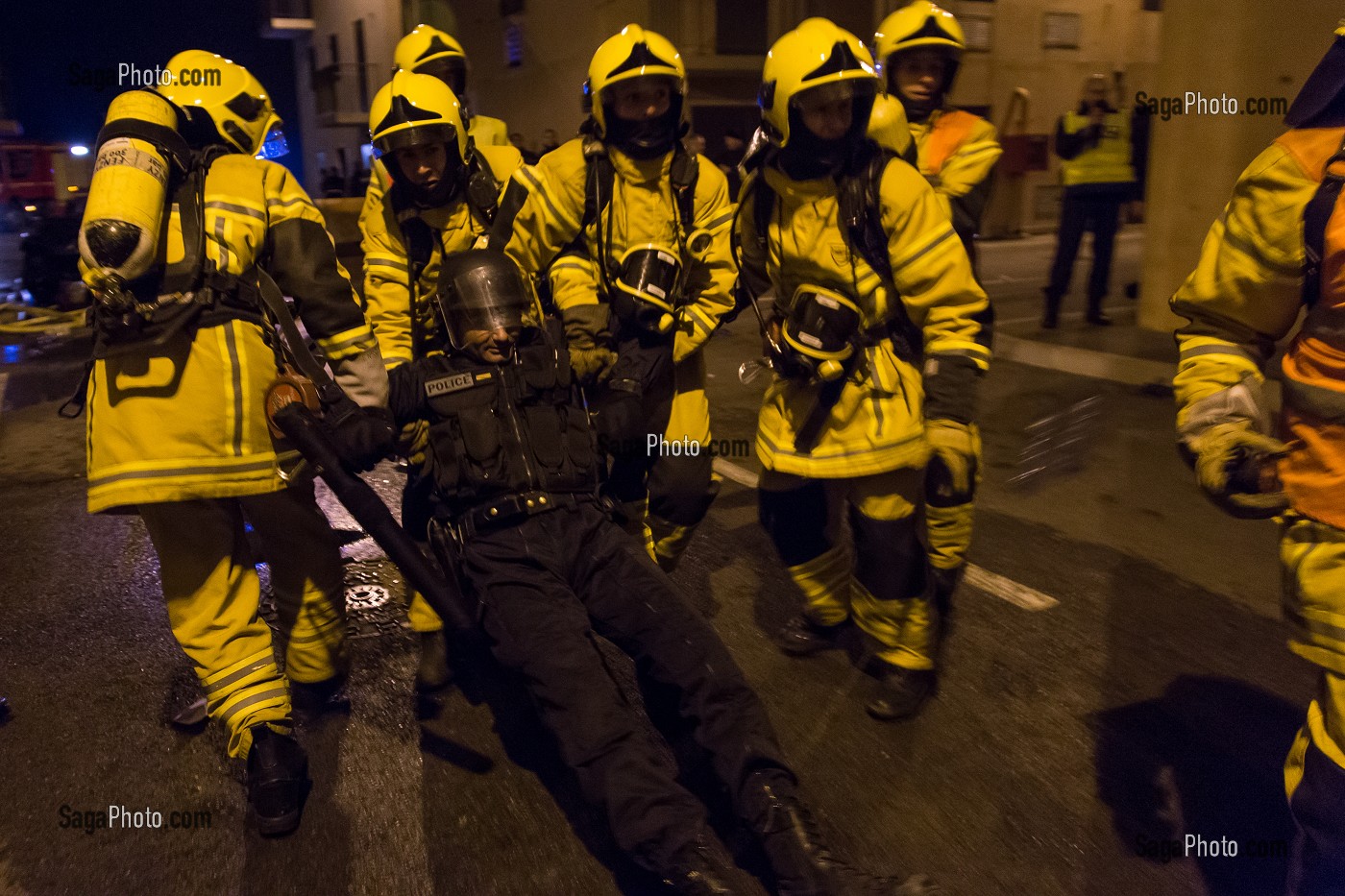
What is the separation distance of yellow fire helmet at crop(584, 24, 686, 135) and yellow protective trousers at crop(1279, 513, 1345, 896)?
7.75ft

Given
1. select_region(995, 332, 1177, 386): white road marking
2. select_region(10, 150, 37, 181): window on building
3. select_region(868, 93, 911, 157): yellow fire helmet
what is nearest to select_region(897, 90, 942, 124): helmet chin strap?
select_region(868, 93, 911, 157): yellow fire helmet

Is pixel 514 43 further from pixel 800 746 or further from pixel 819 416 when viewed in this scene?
pixel 800 746

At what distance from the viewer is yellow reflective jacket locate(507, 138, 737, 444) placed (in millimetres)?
3500

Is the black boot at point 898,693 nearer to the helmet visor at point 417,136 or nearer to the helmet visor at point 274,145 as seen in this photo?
the helmet visor at point 417,136

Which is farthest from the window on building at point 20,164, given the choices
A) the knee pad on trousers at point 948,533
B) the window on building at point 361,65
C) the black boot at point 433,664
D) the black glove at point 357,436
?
the knee pad on trousers at point 948,533

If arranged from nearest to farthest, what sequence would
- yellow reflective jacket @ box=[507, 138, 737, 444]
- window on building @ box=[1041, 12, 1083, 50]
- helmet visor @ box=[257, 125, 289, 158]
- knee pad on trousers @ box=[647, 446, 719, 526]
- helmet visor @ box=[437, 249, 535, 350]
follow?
helmet visor @ box=[437, 249, 535, 350]
helmet visor @ box=[257, 125, 289, 158]
yellow reflective jacket @ box=[507, 138, 737, 444]
knee pad on trousers @ box=[647, 446, 719, 526]
window on building @ box=[1041, 12, 1083, 50]

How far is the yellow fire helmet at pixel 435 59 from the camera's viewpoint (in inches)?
177

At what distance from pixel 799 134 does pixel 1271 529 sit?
317 cm

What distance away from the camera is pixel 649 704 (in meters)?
2.99

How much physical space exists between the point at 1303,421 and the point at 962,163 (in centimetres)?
187

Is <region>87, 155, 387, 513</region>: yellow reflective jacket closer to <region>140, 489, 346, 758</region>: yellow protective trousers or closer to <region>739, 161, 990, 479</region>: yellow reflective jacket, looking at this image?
<region>140, 489, 346, 758</region>: yellow protective trousers

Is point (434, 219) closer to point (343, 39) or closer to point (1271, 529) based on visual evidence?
point (1271, 529)

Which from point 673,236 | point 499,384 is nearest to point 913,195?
point 673,236

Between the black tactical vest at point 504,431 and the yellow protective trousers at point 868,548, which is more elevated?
the black tactical vest at point 504,431
